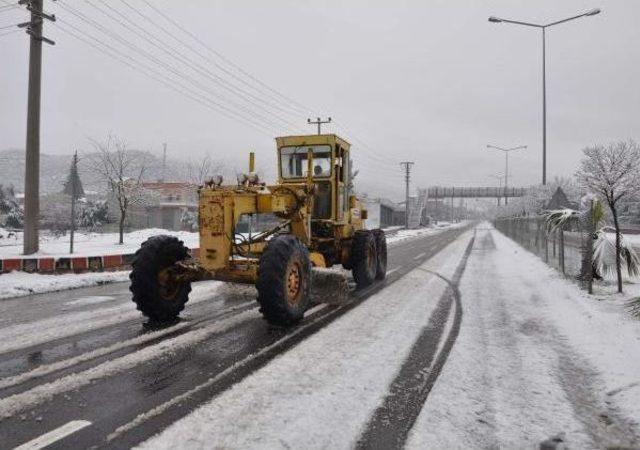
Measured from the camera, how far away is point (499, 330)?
614 centimetres

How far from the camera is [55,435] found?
3.07 metres

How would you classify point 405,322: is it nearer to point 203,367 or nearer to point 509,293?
point 203,367

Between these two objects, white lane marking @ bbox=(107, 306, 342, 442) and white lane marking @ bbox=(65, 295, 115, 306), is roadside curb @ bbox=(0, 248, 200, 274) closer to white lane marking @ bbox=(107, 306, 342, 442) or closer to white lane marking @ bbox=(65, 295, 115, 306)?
white lane marking @ bbox=(65, 295, 115, 306)

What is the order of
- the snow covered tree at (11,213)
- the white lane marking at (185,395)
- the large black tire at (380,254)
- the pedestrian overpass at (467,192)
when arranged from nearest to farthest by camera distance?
1. the white lane marking at (185,395)
2. the large black tire at (380,254)
3. the snow covered tree at (11,213)
4. the pedestrian overpass at (467,192)

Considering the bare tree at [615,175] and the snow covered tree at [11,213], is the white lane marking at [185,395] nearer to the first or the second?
the bare tree at [615,175]

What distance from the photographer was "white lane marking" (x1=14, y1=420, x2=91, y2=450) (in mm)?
2925

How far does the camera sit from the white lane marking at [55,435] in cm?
293

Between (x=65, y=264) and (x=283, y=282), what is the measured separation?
7608 mm

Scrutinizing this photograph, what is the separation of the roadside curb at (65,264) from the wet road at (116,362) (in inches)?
124

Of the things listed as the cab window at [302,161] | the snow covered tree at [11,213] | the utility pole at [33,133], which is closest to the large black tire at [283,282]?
the cab window at [302,161]

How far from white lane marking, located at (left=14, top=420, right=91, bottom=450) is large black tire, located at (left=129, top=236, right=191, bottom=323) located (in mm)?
3001

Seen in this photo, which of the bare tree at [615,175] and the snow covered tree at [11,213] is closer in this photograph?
the bare tree at [615,175]

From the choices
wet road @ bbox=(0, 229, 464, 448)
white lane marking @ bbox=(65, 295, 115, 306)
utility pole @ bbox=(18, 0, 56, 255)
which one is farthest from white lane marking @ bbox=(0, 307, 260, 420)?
utility pole @ bbox=(18, 0, 56, 255)

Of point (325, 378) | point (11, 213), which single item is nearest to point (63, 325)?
point (325, 378)
